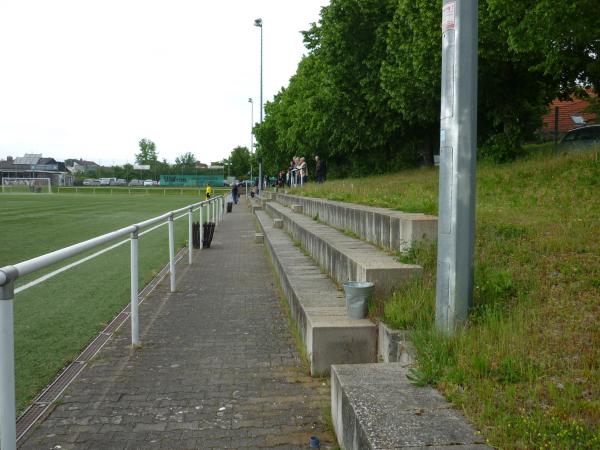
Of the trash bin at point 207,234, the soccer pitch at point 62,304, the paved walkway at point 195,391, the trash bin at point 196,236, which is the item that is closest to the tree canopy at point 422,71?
the trash bin at point 207,234

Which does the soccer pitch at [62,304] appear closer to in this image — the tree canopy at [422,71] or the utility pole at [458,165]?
the utility pole at [458,165]

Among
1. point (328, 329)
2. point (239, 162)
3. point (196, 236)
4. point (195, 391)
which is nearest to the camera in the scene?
point (195, 391)

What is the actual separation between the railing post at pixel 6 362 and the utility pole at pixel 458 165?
2.50m

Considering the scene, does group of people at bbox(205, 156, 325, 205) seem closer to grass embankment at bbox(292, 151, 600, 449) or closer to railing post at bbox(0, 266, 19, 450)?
grass embankment at bbox(292, 151, 600, 449)

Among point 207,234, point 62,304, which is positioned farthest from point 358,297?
point 207,234

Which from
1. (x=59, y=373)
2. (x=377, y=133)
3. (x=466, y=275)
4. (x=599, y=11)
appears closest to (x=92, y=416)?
(x=59, y=373)

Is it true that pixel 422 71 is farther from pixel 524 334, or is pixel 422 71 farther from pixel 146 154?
pixel 146 154

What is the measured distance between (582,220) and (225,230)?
50.5ft

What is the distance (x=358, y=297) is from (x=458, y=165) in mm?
1396

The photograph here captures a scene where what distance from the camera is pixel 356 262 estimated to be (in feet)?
18.0

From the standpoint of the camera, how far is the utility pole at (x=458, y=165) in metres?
3.83

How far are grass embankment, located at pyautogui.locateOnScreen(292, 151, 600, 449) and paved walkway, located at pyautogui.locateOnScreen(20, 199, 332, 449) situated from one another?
3.03 ft

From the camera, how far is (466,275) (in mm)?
3855

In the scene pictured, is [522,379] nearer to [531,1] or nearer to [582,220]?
[582,220]
